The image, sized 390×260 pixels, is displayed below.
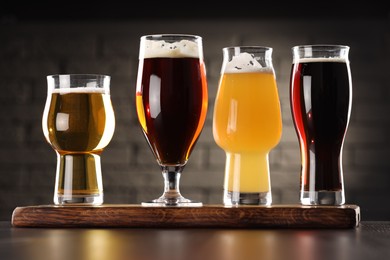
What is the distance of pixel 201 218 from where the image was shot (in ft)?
3.04

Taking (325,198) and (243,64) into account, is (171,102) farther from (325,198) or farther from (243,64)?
(325,198)

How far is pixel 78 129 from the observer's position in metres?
1.01

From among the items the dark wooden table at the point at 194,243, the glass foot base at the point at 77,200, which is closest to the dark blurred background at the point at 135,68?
the glass foot base at the point at 77,200

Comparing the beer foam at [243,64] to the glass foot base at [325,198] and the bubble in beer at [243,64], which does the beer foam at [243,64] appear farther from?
the glass foot base at [325,198]

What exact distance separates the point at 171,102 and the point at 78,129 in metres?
0.13

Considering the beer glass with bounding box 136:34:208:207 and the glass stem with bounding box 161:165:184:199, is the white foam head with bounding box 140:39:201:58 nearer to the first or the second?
the beer glass with bounding box 136:34:208:207

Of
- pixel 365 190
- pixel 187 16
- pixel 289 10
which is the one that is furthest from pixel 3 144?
pixel 365 190

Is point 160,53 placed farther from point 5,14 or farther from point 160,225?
point 5,14

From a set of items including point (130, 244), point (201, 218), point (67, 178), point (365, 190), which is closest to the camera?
point (130, 244)

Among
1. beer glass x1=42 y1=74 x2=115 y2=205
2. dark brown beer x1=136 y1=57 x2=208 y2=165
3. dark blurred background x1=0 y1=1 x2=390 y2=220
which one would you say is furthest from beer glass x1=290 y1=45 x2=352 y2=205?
dark blurred background x1=0 y1=1 x2=390 y2=220

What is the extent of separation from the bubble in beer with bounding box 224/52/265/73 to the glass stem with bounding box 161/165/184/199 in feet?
0.49

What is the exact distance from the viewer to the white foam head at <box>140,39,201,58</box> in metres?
0.99

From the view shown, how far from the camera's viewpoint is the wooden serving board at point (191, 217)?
3.00ft

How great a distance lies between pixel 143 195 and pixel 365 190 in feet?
2.29
